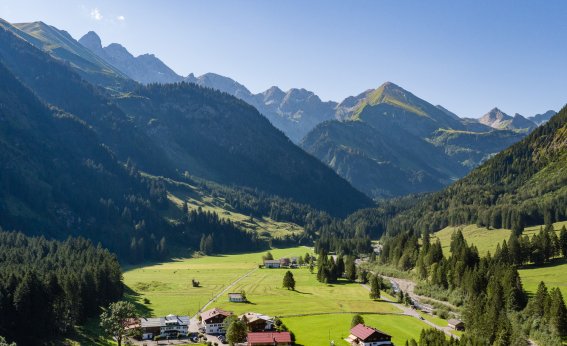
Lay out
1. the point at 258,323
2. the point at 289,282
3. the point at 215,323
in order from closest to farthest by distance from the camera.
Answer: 1. the point at 258,323
2. the point at 215,323
3. the point at 289,282

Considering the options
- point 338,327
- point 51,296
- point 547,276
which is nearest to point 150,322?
point 51,296

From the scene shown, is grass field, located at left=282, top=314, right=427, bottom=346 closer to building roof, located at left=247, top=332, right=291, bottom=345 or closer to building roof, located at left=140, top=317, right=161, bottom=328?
building roof, located at left=247, top=332, right=291, bottom=345

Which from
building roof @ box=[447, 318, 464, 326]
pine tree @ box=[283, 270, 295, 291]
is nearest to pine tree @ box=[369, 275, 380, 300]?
pine tree @ box=[283, 270, 295, 291]

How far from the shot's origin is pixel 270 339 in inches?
3898

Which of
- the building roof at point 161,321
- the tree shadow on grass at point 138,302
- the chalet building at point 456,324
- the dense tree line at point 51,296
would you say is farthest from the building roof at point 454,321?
the dense tree line at point 51,296

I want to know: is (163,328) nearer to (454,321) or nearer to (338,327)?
(338,327)

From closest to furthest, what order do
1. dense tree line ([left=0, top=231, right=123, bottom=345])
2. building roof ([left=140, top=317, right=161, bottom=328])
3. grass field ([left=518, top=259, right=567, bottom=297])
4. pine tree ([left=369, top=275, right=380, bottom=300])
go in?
dense tree line ([left=0, top=231, right=123, bottom=345]) → building roof ([left=140, top=317, right=161, bottom=328]) → grass field ([left=518, top=259, right=567, bottom=297]) → pine tree ([left=369, top=275, right=380, bottom=300])

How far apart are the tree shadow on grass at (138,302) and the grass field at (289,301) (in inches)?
10.3

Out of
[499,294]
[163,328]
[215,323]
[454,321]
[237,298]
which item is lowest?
[163,328]

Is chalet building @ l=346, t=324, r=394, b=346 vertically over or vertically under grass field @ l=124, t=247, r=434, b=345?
over

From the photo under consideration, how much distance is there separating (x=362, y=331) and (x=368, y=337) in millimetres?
3560

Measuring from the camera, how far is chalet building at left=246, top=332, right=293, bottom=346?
323 ft

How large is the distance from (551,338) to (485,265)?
4533 centimetres

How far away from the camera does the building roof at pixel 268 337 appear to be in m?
98.8
